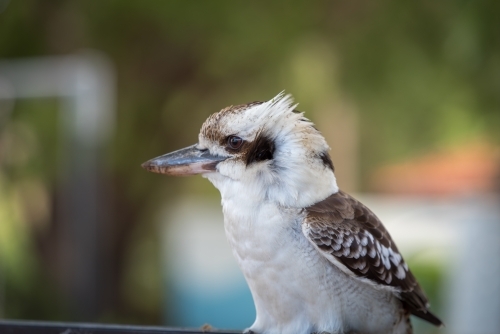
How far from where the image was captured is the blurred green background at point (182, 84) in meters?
6.58

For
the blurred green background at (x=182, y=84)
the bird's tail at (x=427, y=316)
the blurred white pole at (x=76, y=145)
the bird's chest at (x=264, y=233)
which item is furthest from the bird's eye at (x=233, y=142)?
the blurred white pole at (x=76, y=145)

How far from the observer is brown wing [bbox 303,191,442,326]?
2.52 meters

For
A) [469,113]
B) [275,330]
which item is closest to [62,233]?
[469,113]

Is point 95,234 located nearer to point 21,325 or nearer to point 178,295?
point 178,295

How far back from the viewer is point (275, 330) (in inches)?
104

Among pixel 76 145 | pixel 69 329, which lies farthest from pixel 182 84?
pixel 69 329

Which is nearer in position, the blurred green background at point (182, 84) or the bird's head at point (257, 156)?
the bird's head at point (257, 156)

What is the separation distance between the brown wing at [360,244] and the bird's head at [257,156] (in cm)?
10

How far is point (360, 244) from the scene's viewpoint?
267 cm

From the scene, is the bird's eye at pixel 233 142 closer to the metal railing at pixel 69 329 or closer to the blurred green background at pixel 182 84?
the metal railing at pixel 69 329

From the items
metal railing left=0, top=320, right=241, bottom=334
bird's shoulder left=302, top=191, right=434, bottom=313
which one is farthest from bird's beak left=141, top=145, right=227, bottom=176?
metal railing left=0, top=320, right=241, bottom=334

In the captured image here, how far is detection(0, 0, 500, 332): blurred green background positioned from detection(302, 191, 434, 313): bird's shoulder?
9.61 ft

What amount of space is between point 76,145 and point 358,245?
505 centimetres

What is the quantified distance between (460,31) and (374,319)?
10.5 feet
